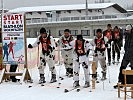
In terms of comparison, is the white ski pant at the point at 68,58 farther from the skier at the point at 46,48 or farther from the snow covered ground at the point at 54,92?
the skier at the point at 46,48

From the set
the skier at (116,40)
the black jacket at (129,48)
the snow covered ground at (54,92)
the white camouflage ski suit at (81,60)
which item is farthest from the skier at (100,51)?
the skier at (116,40)

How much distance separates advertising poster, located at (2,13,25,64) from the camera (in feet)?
36.1

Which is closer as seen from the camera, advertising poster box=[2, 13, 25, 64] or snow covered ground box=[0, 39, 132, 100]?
snow covered ground box=[0, 39, 132, 100]

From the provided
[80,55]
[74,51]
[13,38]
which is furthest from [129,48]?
[13,38]

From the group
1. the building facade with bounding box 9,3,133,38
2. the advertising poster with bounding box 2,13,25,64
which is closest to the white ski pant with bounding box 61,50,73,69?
the advertising poster with bounding box 2,13,25,64

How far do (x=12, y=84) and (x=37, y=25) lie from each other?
43.4 metres

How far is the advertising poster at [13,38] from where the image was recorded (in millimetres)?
11008

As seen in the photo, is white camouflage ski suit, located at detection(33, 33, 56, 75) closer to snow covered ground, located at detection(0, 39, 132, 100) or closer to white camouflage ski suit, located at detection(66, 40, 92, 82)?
snow covered ground, located at detection(0, 39, 132, 100)

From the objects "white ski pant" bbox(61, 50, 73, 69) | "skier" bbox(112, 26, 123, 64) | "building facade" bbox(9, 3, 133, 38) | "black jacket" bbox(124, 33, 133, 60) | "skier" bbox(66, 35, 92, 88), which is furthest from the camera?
"building facade" bbox(9, 3, 133, 38)

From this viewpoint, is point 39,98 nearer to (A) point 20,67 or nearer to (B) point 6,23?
(B) point 6,23

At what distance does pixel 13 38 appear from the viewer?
36.4 ft

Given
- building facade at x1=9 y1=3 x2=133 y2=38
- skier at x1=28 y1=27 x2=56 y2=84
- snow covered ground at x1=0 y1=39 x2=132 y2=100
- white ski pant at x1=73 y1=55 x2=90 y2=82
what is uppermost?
building facade at x1=9 y1=3 x2=133 y2=38

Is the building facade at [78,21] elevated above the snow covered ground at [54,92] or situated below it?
above

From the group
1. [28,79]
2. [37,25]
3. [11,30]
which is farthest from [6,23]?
[37,25]
